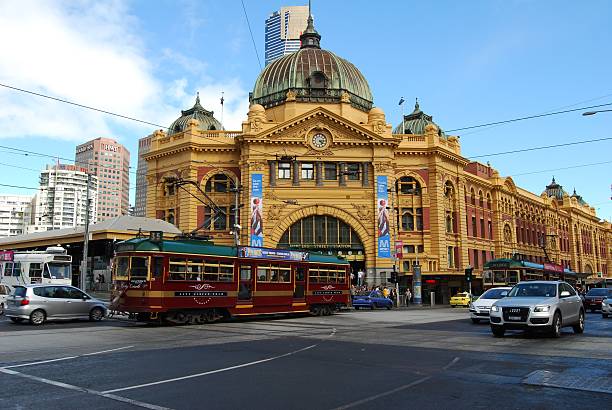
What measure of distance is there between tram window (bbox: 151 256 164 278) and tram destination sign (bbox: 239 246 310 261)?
440 centimetres

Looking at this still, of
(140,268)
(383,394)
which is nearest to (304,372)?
(383,394)

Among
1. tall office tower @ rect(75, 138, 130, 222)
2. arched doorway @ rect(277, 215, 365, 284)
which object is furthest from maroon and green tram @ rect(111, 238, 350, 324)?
tall office tower @ rect(75, 138, 130, 222)

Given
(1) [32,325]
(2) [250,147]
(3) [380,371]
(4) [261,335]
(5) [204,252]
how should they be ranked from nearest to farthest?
(3) [380,371] → (4) [261,335] → (1) [32,325] → (5) [204,252] → (2) [250,147]

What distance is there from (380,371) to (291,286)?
1753 cm

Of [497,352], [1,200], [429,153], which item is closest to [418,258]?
[429,153]

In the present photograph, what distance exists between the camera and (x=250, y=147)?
4966cm

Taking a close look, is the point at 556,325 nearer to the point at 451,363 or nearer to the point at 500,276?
the point at 451,363

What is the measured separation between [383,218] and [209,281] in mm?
28468

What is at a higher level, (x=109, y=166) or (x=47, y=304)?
(x=109, y=166)

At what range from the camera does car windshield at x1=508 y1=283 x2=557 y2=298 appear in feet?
53.0

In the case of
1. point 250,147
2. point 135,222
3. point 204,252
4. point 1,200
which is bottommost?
point 204,252

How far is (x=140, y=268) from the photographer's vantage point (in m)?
21.1

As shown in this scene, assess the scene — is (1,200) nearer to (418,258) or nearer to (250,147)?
(250,147)

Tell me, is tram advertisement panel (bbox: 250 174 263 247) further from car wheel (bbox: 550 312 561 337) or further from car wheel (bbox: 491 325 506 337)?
car wheel (bbox: 550 312 561 337)
